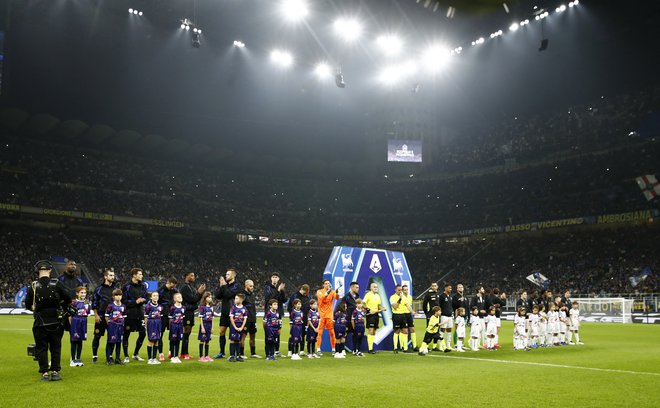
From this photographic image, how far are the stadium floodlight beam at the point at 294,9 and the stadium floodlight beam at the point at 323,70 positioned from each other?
8652 millimetres

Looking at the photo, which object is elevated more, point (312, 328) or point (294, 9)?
point (294, 9)

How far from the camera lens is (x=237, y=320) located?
14211mm

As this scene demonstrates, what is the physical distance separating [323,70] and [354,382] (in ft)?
126

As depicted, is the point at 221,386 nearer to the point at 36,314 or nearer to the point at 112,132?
the point at 36,314

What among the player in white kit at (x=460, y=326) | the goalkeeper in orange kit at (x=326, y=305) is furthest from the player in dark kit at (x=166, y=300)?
the player in white kit at (x=460, y=326)

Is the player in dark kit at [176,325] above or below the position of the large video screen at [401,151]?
below

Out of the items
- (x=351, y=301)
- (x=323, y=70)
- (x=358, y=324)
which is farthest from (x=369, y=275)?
(x=323, y=70)

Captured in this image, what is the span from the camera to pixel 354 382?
1068 cm

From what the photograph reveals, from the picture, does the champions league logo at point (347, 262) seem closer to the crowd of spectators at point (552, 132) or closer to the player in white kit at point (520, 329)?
the player in white kit at point (520, 329)

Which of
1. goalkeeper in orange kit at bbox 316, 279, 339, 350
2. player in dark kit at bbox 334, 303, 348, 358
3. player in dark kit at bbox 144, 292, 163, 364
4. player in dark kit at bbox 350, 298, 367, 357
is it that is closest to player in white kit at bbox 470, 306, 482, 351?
player in dark kit at bbox 350, 298, 367, 357

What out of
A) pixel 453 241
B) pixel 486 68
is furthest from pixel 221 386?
pixel 453 241

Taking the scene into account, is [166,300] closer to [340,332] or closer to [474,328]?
[340,332]

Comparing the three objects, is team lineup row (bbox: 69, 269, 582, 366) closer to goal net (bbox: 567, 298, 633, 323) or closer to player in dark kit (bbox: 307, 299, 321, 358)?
player in dark kit (bbox: 307, 299, 321, 358)

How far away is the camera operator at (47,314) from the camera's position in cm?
1035
